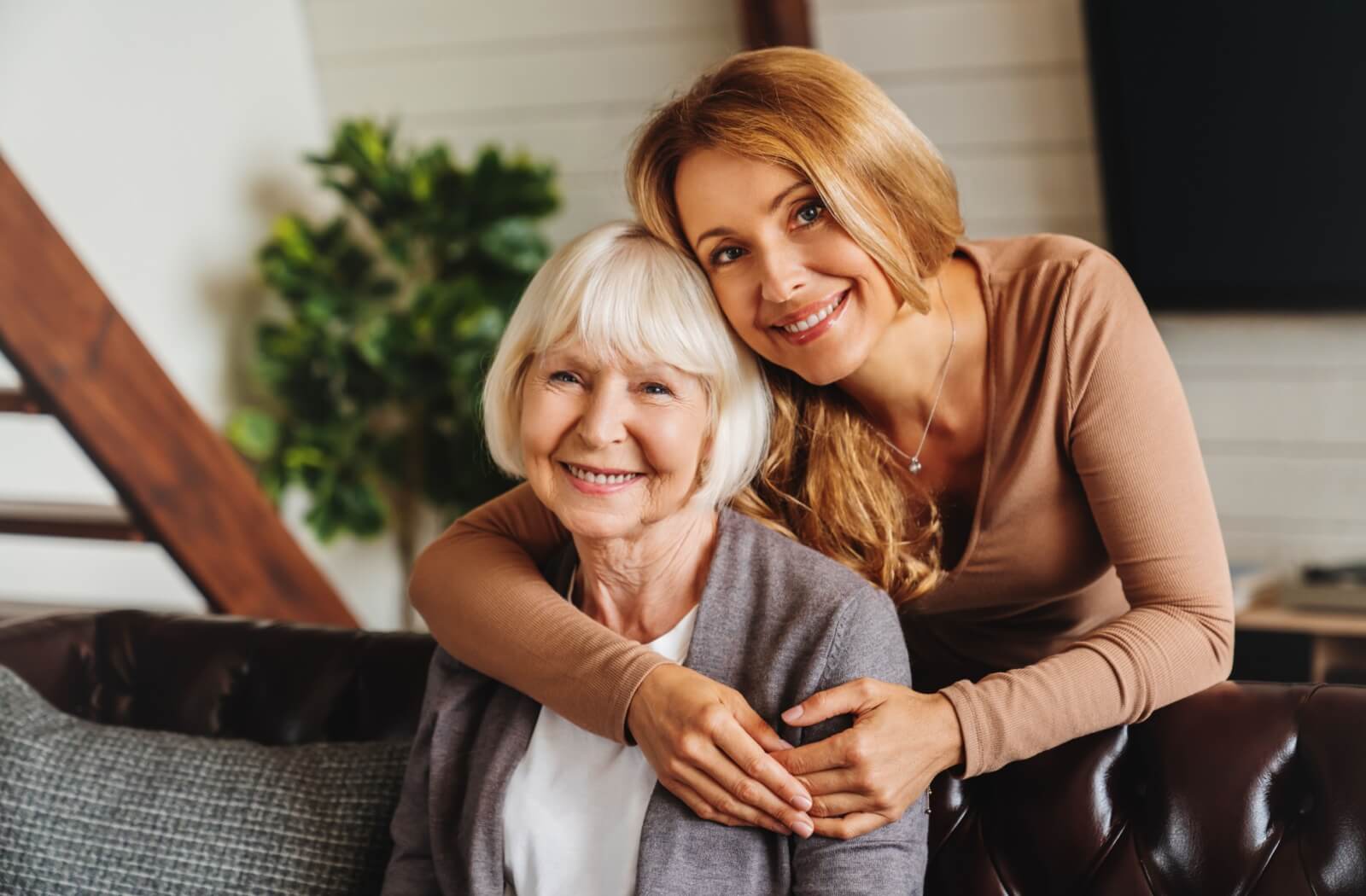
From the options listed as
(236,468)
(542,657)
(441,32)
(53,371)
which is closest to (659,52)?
(441,32)

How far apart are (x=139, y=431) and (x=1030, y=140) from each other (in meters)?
2.12

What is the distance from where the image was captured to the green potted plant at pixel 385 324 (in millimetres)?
3547

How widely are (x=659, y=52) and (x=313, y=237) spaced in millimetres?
1052

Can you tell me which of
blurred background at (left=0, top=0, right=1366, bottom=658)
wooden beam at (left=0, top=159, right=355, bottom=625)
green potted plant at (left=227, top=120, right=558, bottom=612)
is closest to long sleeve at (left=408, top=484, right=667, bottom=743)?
wooden beam at (left=0, top=159, right=355, bottom=625)

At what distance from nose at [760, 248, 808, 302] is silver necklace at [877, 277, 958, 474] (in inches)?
9.7

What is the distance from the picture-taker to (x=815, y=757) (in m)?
1.29

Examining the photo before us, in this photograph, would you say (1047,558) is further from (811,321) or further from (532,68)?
(532,68)

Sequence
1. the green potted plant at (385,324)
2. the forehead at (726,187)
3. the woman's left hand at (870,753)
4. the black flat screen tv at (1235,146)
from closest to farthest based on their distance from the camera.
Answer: the woman's left hand at (870,753)
the forehead at (726,187)
the black flat screen tv at (1235,146)
the green potted plant at (385,324)

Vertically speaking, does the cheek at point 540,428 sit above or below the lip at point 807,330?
below

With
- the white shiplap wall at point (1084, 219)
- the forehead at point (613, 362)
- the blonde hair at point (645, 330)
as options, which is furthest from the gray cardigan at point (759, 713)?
the white shiplap wall at point (1084, 219)

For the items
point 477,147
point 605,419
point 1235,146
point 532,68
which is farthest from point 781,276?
point 477,147

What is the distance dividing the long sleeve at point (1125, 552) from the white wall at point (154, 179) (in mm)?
1903

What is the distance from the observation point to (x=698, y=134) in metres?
1.51

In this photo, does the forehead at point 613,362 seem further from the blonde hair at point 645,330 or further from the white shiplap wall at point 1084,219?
the white shiplap wall at point 1084,219
